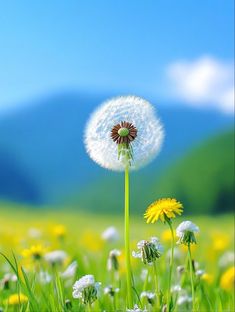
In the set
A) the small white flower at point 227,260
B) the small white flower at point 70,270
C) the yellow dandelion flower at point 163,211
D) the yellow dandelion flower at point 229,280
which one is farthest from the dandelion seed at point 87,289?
the small white flower at point 227,260

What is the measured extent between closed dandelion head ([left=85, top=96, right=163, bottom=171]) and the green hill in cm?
929

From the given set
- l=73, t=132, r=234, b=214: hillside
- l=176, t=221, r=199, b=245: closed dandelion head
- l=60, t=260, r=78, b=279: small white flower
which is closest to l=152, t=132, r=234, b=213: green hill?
l=73, t=132, r=234, b=214: hillside

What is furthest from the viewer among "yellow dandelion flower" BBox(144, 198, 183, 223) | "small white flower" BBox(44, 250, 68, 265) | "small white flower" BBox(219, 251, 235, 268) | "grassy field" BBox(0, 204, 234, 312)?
"small white flower" BBox(219, 251, 235, 268)

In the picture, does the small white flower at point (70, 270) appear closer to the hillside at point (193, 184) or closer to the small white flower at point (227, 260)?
the small white flower at point (227, 260)

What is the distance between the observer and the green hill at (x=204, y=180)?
11.0 m

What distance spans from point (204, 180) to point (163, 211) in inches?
391

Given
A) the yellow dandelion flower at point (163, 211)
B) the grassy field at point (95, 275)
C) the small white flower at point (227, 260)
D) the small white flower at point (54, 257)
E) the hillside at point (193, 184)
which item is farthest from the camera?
the hillside at point (193, 184)

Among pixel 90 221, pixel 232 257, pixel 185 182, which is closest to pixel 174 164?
pixel 185 182

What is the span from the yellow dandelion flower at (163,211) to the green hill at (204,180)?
9477 mm

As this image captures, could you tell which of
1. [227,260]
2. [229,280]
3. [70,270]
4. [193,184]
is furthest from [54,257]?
[193,184]

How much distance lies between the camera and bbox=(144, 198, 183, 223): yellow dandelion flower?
1425 millimetres

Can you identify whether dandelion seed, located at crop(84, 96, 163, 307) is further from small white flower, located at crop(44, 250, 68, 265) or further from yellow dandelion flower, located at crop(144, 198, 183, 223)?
small white flower, located at crop(44, 250, 68, 265)

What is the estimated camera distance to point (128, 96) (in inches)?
64.8

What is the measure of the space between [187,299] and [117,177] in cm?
932
